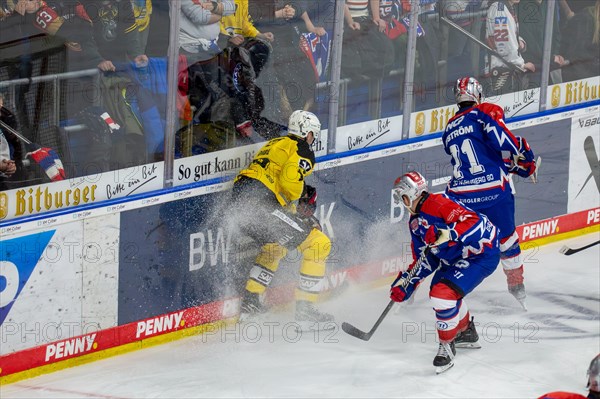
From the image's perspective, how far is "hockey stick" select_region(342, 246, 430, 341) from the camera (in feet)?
22.6

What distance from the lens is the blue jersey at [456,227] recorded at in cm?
661

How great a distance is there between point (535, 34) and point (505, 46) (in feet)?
0.97

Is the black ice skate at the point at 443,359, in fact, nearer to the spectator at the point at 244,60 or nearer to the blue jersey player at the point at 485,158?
the blue jersey player at the point at 485,158

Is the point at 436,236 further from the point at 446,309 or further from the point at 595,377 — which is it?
the point at 595,377

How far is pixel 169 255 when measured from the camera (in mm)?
7164

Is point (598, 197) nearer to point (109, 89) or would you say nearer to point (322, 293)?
point (322, 293)

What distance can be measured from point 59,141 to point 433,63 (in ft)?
9.80

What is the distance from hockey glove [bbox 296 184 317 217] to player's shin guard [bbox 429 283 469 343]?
1.14m

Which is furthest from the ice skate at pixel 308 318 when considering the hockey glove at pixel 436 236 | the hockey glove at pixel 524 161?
the hockey glove at pixel 524 161

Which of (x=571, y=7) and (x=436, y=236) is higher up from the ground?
(x=571, y=7)

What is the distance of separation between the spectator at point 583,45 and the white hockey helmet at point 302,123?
2.94 meters

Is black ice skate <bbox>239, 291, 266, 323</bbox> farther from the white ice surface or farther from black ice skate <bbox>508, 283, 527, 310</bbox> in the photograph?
black ice skate <bbox>508, 283, 527, 310</bbox>

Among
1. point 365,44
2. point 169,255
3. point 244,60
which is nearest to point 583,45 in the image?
point 365,44

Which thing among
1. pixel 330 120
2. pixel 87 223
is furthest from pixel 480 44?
pixel 87 223
